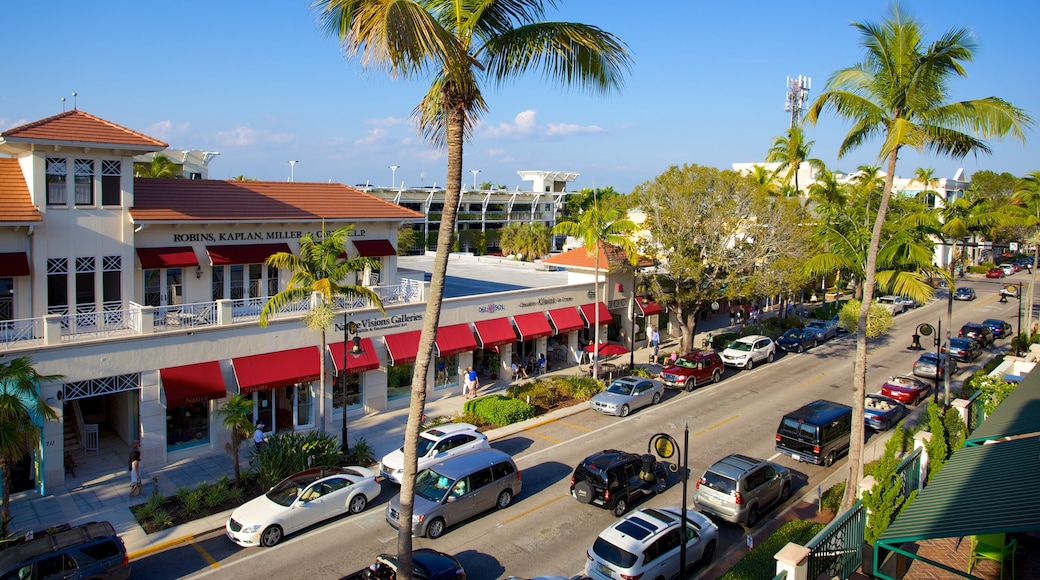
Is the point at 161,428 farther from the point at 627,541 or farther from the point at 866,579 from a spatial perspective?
the point at 866,579

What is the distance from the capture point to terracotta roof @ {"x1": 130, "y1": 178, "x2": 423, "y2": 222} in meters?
25.1

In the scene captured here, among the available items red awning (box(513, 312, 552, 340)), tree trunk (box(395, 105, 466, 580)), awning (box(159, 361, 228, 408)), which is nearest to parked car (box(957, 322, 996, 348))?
red awning (box(513, 312, 552, 340))

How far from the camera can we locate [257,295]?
27.8 metres

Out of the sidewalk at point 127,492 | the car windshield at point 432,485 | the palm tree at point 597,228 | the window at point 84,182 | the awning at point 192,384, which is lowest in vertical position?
the sidewalk at point 127,492

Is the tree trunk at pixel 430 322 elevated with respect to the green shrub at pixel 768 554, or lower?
elevated

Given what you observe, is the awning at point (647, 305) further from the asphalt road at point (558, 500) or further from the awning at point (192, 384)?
the awning at point (192, 384)

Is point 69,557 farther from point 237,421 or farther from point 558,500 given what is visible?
point 558,500

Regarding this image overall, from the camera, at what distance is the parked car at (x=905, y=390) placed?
30.2m

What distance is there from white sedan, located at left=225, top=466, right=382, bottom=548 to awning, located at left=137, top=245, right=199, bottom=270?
33.1 feet

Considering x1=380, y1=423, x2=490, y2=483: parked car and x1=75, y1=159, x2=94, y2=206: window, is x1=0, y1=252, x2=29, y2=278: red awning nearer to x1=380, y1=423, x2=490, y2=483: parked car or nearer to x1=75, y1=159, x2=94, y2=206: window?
x1=75, y1=159, x2=94, y2=206: window

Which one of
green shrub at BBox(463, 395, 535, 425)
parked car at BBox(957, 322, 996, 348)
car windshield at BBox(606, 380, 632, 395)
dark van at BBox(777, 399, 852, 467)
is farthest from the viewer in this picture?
parked car at BBox(957, 322, 996, 348)

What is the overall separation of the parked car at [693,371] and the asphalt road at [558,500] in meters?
0.47

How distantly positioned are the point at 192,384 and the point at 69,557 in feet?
28.4

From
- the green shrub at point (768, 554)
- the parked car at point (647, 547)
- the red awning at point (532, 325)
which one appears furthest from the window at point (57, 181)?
the green shrub at point (768, 554)
